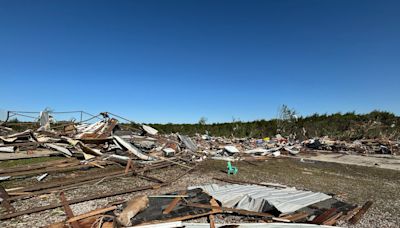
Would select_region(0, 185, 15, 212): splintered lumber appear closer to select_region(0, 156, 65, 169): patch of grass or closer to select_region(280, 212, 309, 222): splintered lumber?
select_region(0, 156, 65, 169): patch of grass

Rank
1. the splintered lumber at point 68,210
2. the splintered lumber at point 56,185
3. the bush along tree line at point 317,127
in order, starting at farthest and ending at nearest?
the bush along tree line at point 317,127 → the splintered lumber at point 56,185 → the splintered lumber at point 68,210

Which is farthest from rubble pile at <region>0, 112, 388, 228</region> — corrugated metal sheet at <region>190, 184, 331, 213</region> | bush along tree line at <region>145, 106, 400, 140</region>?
bush along tree line at <region>145, 106, 400, 140</region>

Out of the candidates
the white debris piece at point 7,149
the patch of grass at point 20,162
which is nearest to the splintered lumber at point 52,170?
the patch of grass at point 20,162

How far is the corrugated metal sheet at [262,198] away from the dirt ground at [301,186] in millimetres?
813

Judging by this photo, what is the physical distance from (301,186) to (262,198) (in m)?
2.49

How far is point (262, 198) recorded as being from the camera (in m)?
4.14

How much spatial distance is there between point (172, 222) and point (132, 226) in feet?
1.86

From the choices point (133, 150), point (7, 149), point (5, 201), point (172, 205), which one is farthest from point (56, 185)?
point (7, 149)

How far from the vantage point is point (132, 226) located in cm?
317

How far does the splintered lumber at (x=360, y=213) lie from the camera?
376 centimetres

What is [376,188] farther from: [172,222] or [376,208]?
[172,222]

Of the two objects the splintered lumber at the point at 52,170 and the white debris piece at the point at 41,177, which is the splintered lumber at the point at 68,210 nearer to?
the white debris piece at the point at 41,177

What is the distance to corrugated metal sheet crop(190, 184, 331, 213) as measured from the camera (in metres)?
3.93

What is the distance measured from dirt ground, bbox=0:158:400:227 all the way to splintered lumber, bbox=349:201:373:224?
64 mm
